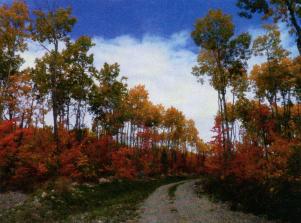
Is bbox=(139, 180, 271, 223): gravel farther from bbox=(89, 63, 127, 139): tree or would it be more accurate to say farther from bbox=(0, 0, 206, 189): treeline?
bbox=(89, 63, 127, 139): tree

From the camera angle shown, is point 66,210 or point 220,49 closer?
point 66,210

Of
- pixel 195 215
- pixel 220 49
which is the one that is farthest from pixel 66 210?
pixel 220 49

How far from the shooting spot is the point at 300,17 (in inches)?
553

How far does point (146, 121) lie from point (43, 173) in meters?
38.5

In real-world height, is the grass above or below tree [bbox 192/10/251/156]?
below

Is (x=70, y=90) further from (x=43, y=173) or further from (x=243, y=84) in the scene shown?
(x=243, y=84)

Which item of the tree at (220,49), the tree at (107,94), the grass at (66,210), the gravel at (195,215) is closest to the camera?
the gravel at (195,215)

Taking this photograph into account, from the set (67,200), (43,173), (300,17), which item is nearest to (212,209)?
(67,200)

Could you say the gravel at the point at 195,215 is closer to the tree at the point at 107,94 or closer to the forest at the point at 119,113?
the forest at the point at 119,113

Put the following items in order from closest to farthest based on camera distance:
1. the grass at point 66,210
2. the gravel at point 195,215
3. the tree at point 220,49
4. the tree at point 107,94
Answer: the gravel at point 195,215, the grass at point 66,210, the tree at point 220,49, the tree at point 107,94

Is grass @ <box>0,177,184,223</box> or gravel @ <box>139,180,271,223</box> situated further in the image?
grass @ <box>0,177,184,223</box>

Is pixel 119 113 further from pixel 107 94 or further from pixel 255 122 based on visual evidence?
pixel 255 122

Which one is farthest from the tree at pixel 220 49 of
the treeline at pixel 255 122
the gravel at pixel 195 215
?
the gravel at pixel 195 215

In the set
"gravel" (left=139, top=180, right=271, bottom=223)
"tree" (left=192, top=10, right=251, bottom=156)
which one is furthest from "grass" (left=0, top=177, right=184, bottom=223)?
"tree" (left=192, top=10, right=251, bottom=156)
